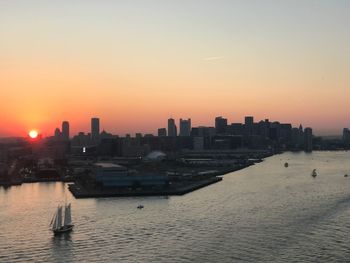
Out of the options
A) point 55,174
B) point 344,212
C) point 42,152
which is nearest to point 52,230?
point 344,212

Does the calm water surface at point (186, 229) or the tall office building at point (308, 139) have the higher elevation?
the tall office building at point (308, 139)

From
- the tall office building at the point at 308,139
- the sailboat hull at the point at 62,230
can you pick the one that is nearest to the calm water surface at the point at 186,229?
the sailboat hull at the point at 62,230

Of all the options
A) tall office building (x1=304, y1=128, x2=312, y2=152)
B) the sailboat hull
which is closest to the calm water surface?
the sailboat hull

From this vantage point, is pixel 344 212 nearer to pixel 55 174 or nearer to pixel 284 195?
pixel 284 195

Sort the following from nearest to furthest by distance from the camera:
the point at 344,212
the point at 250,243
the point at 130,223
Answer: the point at 250,243 → the point at 130,223 → the point at 344,212

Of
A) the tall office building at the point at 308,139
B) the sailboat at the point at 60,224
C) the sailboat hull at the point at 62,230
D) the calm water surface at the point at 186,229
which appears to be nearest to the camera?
the calm water surface at the point at 186,229

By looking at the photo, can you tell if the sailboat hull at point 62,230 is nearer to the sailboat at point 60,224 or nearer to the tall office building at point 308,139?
the sailboat at point 60,224

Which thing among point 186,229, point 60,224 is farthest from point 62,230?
point 186,229

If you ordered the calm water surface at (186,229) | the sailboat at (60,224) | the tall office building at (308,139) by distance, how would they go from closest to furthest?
the calm water surface at (186,229)
the sailboat at (60,224)
the tall office building at (308,139)
